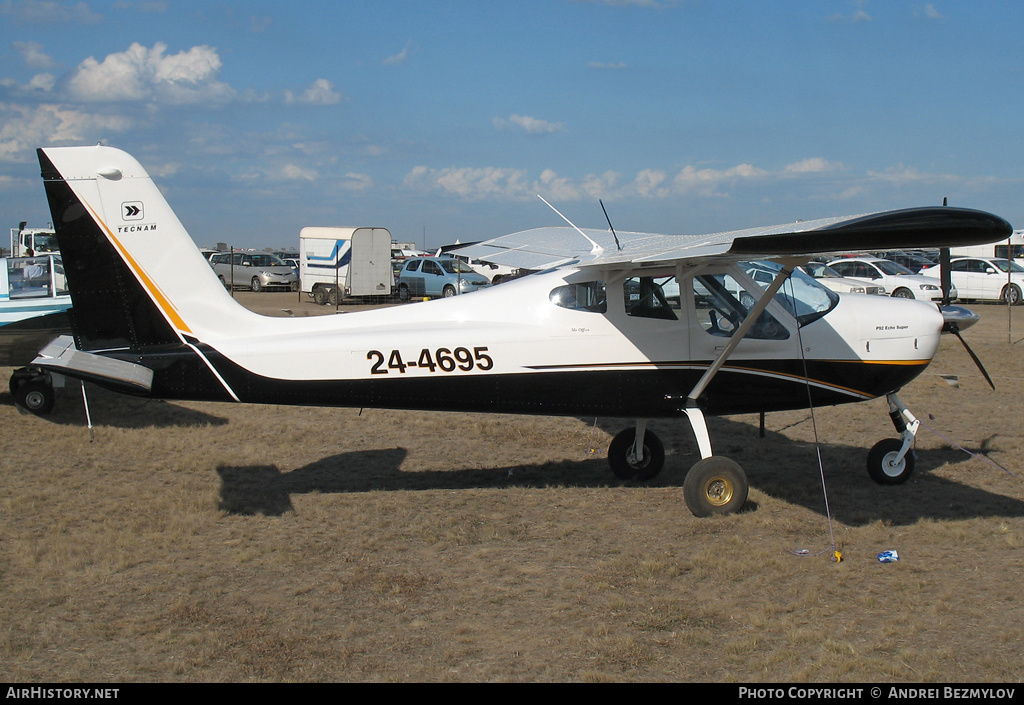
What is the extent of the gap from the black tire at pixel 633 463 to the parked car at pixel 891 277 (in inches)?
789

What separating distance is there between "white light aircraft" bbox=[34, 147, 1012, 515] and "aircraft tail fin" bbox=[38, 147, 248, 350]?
0.01 metres

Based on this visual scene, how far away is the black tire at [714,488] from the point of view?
6.88m

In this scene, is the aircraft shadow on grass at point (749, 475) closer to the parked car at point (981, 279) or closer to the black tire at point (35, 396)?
the black tire at point (35, 396)

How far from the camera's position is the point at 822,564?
19.1 ft

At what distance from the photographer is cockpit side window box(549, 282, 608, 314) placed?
7.32 m

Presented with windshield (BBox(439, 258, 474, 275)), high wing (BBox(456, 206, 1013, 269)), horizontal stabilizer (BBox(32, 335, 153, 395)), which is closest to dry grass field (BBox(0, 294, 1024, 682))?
horizontal stabilizer (BBox(32, 335, 153, 395))

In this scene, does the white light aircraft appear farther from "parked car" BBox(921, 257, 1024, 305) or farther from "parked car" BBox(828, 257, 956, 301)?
"parked car" BBox(921, 257, 1024, 305)

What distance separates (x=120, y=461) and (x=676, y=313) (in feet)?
20.3

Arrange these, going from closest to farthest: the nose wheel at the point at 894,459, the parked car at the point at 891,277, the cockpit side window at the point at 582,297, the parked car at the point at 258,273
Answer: the cockpit side window at the point at 582,297
the nose wheel at the point at 894,459
the parked car at the point at 891,277
the parked car at the point at 258,273

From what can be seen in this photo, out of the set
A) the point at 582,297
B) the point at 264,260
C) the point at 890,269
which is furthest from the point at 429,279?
the point at 582,297

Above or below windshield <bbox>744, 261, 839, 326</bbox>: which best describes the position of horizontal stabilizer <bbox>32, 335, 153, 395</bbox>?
below

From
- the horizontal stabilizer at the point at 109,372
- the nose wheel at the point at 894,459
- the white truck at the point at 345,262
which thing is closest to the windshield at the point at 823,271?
the white truck at the point at 345,262

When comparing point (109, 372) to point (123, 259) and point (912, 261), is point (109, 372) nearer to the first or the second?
point (123, 259)

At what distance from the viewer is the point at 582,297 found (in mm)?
7352
